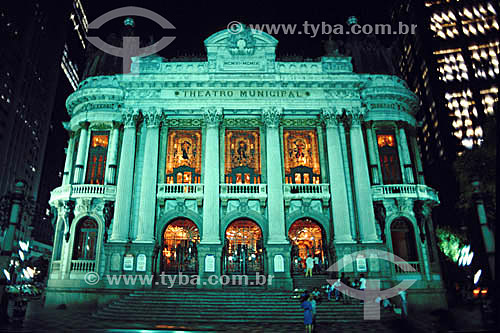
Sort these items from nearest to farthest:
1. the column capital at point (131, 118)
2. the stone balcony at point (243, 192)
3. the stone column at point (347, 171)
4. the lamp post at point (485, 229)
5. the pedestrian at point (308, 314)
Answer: the pedestrian at point (308, 314)
the lamp post at point (485, 229)
the stone column at point (347, 171)
the stone balcony at point (243, 192)
the column capital at point (131, 118)

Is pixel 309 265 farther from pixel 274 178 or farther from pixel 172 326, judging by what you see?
pixel 172 326

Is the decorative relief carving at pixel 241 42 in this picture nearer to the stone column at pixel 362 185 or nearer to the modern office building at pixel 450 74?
the stone column at pixel 362 185

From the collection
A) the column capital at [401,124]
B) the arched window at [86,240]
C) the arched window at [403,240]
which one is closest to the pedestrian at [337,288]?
the arched window at [403,240]

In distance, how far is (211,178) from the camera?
24844 millimetres

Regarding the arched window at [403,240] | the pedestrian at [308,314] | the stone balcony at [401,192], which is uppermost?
the stone balcony at [401,192]

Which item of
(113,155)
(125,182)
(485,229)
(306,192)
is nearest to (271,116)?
(306,192)

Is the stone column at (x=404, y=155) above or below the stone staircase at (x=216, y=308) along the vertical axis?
above

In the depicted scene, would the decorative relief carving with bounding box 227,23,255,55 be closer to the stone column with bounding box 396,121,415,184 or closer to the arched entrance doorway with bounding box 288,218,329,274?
the stone column with bounding box 396,121,415,184

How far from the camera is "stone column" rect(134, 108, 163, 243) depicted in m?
23.6

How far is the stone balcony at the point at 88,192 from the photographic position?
24.5m

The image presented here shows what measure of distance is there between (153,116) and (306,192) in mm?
12739

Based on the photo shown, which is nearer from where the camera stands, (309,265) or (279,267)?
(279,267)

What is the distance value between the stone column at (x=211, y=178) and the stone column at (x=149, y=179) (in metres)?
3.55

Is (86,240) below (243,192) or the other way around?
below
